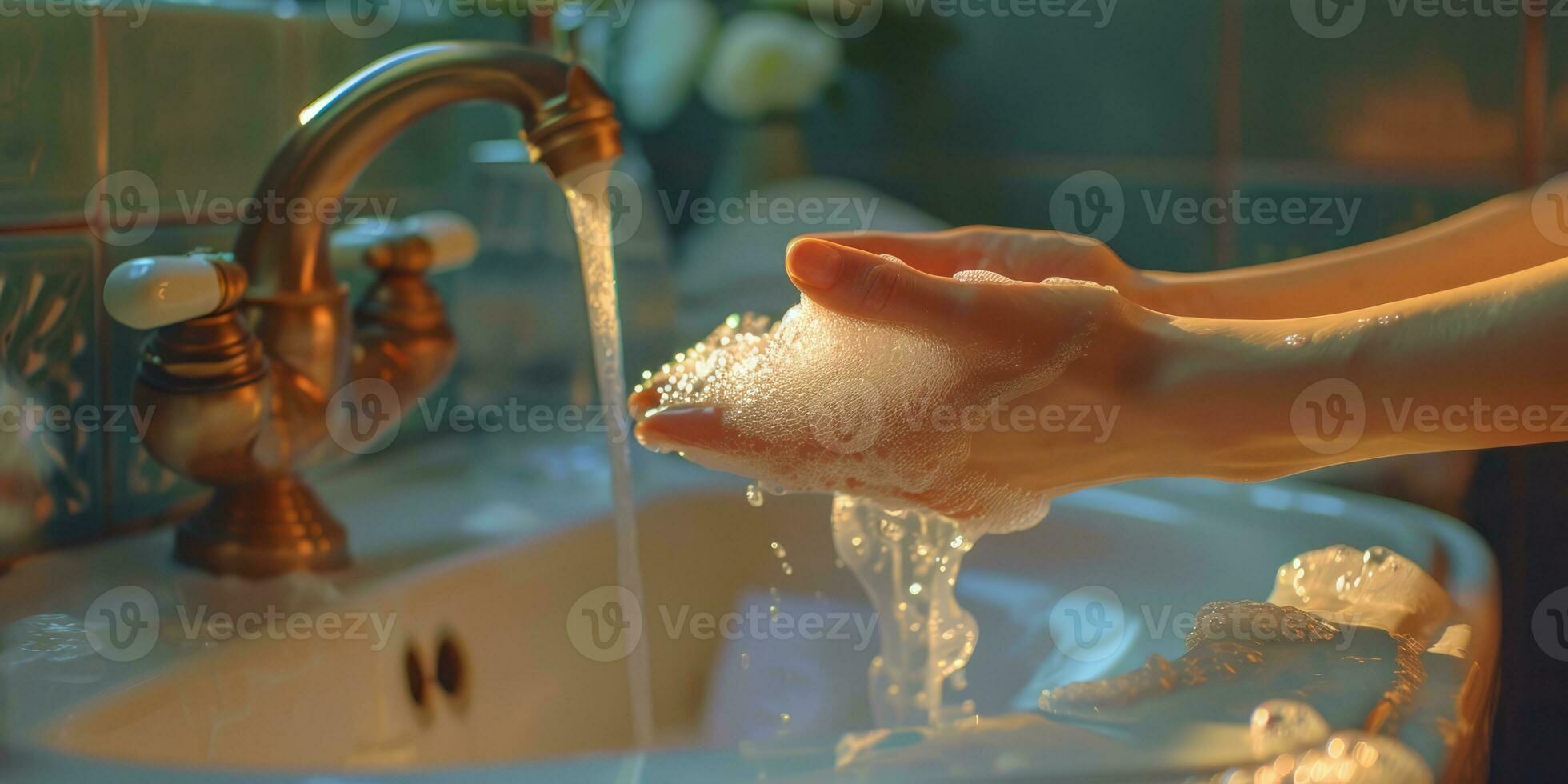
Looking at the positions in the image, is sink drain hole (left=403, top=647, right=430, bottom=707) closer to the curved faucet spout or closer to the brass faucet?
the brass faucet

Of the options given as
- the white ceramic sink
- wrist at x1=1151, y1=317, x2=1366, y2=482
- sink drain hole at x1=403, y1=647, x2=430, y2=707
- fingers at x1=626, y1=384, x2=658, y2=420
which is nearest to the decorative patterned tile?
the white ceramic sink

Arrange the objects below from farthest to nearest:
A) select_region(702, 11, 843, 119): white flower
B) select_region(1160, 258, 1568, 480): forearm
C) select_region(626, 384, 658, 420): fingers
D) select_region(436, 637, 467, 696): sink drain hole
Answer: select_region(702, 11, 843, 119): white flower → select_region(436, 637, 467, 696): sink drain hole → select_region(626, 384, 658, 420): fingers → select_region(1160, 258, 1568, 480): forearm

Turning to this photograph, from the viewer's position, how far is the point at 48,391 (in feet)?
2.02

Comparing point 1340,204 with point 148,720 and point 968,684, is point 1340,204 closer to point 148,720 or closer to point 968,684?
point 968,684

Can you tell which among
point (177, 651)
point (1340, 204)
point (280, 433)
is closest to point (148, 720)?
point (177, 651)

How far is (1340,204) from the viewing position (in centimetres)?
84

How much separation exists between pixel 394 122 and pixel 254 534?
208 mm

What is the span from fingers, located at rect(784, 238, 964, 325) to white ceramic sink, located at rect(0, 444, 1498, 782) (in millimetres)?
144

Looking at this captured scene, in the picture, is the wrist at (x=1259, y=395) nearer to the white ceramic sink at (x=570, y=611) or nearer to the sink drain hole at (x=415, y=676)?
the white ceramic sink at (x=570, y=611)

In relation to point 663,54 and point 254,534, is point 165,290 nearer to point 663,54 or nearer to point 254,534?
point 254,534

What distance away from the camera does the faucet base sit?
24.1 inches

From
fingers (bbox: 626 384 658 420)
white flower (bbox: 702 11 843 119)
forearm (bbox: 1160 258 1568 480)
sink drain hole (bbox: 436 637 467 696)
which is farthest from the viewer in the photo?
white flower (bbox: 702 11 843 119)

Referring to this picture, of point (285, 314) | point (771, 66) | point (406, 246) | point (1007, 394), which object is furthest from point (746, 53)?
point (1007, 394)

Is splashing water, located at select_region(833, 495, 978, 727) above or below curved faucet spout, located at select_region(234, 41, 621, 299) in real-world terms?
below
